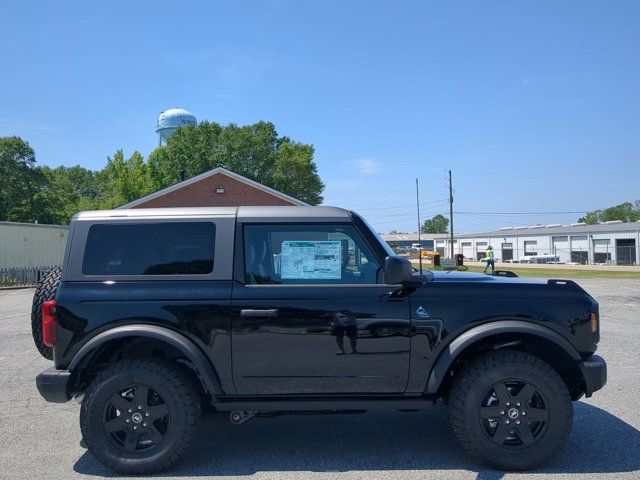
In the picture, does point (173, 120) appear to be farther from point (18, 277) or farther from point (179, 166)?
point (18, 277)

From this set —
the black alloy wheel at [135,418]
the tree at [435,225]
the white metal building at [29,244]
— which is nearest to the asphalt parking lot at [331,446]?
the black alloy wheel at [135,418]

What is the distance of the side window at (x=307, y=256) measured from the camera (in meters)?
3.95

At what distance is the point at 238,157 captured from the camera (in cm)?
5456

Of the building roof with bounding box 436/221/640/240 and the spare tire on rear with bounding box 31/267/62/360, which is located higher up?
the building roof with bounding box 436/221/640/240

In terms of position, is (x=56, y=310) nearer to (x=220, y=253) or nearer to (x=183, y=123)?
(x=220, y=253)

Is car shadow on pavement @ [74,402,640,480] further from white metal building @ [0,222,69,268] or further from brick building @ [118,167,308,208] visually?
brick building @ [118,167,308,208]

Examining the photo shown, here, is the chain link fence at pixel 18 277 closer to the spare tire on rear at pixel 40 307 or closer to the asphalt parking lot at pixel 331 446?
the asphalt parking lot at pixel 331 446

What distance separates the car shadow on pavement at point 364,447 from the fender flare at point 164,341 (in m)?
0.62

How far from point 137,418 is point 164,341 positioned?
1.96ft

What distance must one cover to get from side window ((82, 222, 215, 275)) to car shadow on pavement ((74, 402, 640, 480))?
1273 mm

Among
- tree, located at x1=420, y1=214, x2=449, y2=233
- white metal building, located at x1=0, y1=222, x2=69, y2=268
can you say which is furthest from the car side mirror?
tree, located at x1=420, y1=214, x2=449, y2=233

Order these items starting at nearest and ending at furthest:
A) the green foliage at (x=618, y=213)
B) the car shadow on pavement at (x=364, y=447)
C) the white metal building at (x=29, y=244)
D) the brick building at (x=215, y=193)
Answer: the car shadow on pavement at (x=364, y=447) < the white metal building at (x=29, y=244) < the brick building at (x=215, y=193) < the green foliage at (x=618, y=213)

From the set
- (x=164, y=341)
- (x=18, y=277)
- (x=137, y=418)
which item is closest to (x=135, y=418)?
(x=137, y=418)

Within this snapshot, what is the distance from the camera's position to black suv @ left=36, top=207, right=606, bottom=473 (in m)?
3.75
